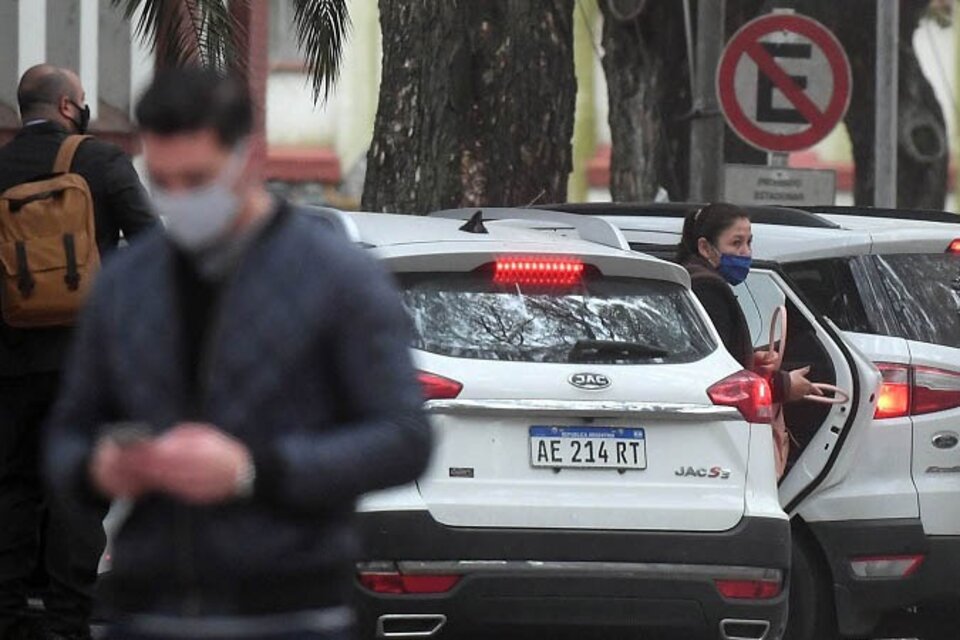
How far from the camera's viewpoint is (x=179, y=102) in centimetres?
389

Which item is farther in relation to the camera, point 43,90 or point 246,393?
point 43,90

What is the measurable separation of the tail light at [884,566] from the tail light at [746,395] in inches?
50.4

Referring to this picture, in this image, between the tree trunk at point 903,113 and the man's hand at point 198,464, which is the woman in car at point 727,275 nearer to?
the man's hand at point 198,464

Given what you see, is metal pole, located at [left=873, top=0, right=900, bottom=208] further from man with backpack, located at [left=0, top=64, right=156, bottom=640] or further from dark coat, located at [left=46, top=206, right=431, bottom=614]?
dark coat, located at [left=46, top=206, right=431, bottom=614]

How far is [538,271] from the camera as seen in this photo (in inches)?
301

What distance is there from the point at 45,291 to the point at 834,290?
9.81 ft

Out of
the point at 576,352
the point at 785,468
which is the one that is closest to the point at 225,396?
the point at 576,352

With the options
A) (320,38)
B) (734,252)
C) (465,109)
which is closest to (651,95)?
(465,109)

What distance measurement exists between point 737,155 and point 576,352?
573 inches

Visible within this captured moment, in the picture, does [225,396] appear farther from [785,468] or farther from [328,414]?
[785,468]

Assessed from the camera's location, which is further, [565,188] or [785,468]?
[565,188]

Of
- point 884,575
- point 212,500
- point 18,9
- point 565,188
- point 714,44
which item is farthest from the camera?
point 18,9

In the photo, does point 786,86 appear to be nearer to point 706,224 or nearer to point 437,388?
point 706,224

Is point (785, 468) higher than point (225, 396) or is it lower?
lower
